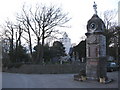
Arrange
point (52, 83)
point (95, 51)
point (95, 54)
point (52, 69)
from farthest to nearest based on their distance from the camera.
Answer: point (52, 69)
point (95, 51)
point (95, 54)
point (52, 83)

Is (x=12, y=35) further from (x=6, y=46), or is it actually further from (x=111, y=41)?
(x=111, y=41)

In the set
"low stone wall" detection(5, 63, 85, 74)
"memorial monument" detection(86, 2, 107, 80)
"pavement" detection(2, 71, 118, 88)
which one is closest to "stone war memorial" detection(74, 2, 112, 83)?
"memorial monument" detection(86, 2, 107, 80)

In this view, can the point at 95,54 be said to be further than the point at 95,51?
No

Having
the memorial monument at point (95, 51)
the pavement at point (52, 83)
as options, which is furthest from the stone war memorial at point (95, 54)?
the pavement at point (52, 83)

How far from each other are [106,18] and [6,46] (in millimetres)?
26580

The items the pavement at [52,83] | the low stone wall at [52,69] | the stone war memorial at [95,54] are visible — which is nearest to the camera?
the pavement at [52,83]

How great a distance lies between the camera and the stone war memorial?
21578 mm

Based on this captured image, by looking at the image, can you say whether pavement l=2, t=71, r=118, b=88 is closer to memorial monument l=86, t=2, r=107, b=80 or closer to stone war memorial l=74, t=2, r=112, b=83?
stone war memorial l=74, t=2, r=112, b=83

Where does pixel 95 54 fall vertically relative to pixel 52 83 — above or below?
above

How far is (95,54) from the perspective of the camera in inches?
870

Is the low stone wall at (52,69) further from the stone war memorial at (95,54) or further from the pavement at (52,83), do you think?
the stone war memorial at (95,54)

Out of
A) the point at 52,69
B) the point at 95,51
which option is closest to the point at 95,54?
the point at 95,51

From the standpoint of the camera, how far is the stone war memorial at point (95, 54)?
70.8ft

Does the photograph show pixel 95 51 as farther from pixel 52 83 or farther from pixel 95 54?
pixel 52 83
